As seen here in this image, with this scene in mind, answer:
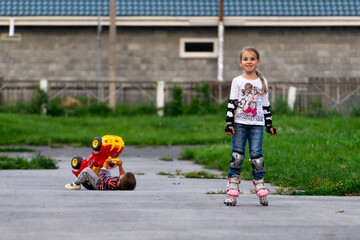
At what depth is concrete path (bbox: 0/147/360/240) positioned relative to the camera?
520 centimetres

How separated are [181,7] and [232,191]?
18.8 m

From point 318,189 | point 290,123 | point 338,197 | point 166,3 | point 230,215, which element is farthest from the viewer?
point 166,3

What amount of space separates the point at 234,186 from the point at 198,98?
1607 centimetres

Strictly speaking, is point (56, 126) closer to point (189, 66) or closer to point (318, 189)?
point (189, 66)

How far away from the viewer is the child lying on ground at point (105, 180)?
28.2 ft

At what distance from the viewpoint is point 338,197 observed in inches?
311

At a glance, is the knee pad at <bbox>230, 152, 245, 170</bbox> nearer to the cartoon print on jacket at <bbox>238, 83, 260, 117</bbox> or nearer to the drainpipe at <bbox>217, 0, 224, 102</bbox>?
the cartoon print on jacket at <bbox>238, 83, 260, 117</bbox>

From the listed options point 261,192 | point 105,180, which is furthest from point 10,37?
point 261,192

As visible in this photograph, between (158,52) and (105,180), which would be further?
(158,52)

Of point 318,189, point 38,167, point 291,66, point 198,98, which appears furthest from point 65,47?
point 318,189

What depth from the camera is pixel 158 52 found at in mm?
25641

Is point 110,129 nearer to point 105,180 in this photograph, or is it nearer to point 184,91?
point 184,91

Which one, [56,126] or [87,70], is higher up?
[87,70]

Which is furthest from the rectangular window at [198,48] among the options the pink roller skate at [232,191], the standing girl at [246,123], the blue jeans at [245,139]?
the pink roller skate at [232,191]
